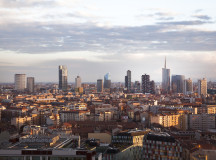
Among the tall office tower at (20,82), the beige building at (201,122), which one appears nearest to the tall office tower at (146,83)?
the tall office tower at (20,82)

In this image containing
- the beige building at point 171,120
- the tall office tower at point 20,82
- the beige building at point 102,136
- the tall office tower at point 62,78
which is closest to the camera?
the beige building at point 102,136

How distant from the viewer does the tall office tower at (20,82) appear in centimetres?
10212

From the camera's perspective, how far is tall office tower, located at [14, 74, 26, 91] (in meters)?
102

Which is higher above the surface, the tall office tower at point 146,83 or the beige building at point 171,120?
the tall office tower at point 146,83

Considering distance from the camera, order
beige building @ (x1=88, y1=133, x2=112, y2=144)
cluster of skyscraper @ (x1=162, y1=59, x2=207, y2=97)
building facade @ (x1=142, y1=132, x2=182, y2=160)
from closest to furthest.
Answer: building facade @ (x1=142, y1=132, x2=182, y2=160) → beige building @ (x1=88, y1=133, x2=112, y2=144) → cluster of skyscraper @ (x1=162, y1=59, x2=207, y2=97)

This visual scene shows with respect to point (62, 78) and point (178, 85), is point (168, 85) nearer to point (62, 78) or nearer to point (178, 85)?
point (178, 85)

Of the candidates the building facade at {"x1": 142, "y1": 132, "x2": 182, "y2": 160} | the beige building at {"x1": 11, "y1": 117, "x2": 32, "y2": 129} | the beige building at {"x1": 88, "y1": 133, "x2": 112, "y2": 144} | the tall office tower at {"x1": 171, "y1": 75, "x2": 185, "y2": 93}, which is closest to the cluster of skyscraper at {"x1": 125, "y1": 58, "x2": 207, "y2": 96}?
the tall office tower at {"x1": 171, "y1": 75, "x2": 185, "y2": 93}

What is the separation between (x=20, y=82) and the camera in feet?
339

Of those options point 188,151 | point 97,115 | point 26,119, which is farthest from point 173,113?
point 188,151

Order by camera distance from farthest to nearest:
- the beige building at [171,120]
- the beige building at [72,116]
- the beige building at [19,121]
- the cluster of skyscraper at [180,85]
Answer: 1. the cluster of skyscraper at [180,85]
2. the beige building at [72,116]
3. the beige building at [19,121]
4. the beige building at [171,120]

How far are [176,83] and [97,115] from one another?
69672 mm

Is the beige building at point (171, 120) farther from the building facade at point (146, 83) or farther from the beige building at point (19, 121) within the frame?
the building facade at point (146, 83)

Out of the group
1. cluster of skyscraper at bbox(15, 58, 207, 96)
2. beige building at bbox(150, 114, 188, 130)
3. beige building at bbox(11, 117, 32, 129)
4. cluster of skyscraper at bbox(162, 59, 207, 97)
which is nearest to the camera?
beige building at bbox(150, 114, 188, 130)

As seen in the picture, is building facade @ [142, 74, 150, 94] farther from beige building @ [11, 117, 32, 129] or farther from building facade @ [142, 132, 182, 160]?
building facade @ [142, 132, 182, 160]
